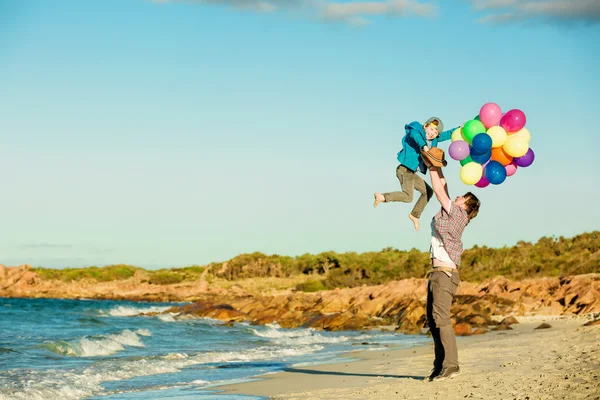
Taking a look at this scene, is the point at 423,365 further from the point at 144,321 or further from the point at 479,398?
the point at 144,321

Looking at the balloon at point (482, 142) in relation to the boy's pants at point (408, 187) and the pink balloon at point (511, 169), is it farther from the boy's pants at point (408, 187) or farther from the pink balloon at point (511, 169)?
the boy's pants at point (408, 187)

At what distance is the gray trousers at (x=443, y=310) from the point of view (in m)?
9.04

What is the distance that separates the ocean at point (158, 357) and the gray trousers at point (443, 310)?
9.19ft

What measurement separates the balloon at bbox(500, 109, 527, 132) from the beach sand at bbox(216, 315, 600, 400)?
3059 millimetres

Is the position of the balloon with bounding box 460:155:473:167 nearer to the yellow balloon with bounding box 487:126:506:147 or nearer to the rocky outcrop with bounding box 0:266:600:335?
the yellow balloon with bounding box 487:126:506:147

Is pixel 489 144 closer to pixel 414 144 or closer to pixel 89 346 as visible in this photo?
pixel 414 144

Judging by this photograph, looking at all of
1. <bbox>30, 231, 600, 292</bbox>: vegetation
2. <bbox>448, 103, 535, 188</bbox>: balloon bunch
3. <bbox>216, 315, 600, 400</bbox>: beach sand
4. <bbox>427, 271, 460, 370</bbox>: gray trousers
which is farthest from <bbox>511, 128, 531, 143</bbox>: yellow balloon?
<bbox>30, 231, 600, 292</bbox>: vegetation

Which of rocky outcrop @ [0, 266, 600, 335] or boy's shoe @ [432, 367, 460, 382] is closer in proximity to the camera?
boy's shoe @ [432, 367, 460, 382]

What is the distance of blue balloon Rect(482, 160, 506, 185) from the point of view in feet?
30.2

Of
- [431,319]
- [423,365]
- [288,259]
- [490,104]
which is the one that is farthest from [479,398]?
[288,259]

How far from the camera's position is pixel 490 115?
9.16 meters

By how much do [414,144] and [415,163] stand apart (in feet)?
0.93

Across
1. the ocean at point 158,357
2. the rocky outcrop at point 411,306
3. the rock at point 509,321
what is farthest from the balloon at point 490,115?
the rock at point 509,321

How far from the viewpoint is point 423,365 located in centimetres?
1218
